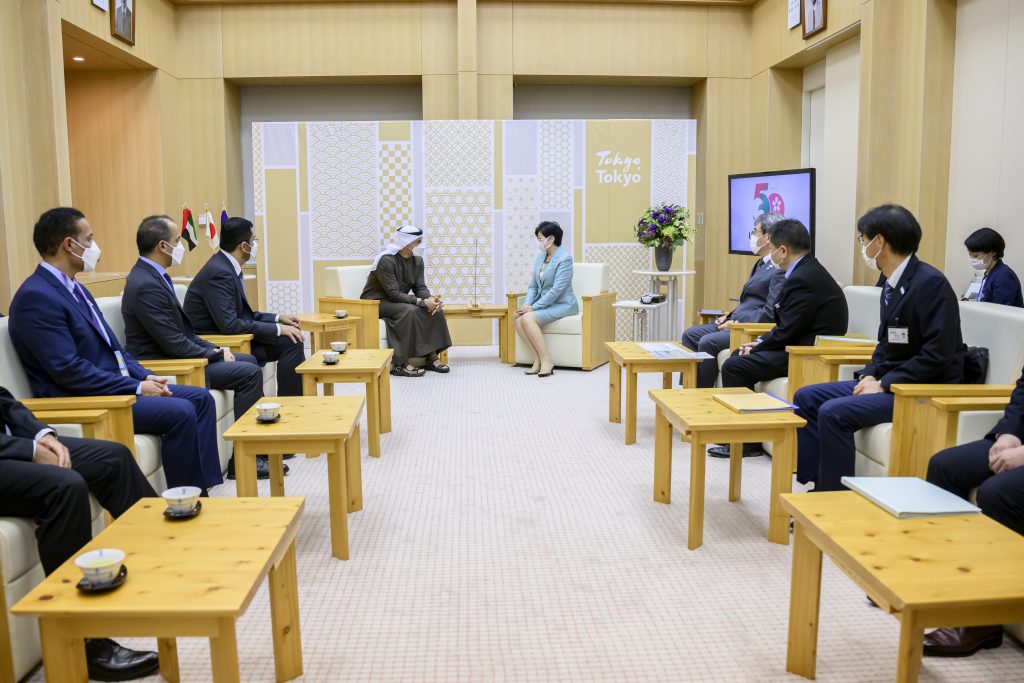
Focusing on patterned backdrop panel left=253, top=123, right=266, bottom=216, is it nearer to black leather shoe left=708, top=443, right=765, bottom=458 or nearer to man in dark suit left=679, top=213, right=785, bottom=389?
man in dark suit left=679, top=213, right=785, bottom=389

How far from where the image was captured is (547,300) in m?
6.71

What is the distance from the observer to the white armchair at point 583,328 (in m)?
6.70

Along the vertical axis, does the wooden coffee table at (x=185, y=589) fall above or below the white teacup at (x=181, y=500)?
below

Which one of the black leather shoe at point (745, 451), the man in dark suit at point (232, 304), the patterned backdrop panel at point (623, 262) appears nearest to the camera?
the black leather shoe at point (745, 451)

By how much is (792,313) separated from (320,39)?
238 inches

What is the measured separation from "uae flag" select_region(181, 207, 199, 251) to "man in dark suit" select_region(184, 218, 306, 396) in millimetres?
3448

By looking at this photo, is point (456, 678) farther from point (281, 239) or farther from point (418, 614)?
point (281, 239)

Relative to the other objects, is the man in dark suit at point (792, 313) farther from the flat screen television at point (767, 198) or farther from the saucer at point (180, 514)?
the saucer at point (180, 514)

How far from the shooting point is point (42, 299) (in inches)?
120

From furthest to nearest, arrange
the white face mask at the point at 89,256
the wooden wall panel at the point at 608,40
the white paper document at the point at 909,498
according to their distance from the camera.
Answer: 1. the wooden wall panel at the point at 608,40
2. the white face mask at the point at 89,256
3. the white paper document at the point at 909,498

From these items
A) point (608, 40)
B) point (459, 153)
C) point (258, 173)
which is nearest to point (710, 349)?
point (459, 153)

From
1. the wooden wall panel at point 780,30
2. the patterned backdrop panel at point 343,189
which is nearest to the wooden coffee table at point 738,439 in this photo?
the wooden wall panel at point 780,30

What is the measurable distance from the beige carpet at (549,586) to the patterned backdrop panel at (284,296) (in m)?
4.07

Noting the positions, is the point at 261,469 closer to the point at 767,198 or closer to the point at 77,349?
the point at 77,349
